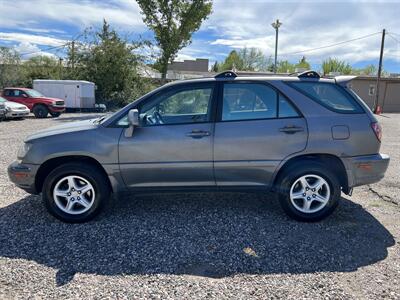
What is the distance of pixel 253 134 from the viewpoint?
4.02m

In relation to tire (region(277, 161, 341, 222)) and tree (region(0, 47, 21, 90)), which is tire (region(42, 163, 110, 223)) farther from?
tree (region(0, 47, 21, 90))

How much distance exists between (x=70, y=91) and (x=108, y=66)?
16.2ft

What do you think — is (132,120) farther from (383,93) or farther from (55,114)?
(383,93)

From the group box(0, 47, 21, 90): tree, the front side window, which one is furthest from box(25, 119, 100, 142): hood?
box(0, 47, 21, 90): tree

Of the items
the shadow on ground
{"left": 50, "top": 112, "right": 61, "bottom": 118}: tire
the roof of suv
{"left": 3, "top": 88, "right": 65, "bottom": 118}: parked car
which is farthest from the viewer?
{"left": 50, "top": 112, "right": 61, "bottom": 118}: tire

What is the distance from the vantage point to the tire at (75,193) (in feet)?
13.3

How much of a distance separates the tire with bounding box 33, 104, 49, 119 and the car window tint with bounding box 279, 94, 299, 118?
58.9 feet

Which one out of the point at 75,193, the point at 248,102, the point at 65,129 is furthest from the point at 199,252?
the point at 65,129

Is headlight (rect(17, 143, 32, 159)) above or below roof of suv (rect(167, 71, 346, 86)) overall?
below

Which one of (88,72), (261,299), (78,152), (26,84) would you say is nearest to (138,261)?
(261,299)

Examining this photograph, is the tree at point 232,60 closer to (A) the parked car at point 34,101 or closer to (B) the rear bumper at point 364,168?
(A) the parked car at point 34,101

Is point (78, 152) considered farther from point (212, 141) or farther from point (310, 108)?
point (310, 108)

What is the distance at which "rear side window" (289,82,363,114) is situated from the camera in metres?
4.13

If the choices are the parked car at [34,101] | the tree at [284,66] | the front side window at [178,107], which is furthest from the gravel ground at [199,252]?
the tree at [284,66]
